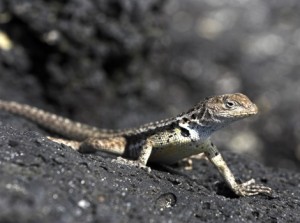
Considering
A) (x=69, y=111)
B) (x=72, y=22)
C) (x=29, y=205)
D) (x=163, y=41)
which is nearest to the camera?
(x=29, y=205)

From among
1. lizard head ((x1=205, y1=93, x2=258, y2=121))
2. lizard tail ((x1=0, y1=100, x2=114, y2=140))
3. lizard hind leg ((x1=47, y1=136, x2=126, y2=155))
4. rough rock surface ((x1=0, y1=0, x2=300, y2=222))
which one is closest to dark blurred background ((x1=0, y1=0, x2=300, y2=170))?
rough rock surface ((x1=0, y1=0, x2=300, y2=222))

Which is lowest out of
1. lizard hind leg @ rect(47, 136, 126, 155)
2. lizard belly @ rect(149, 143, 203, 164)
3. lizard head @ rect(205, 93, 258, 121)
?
lizard belly @ rect(149, 143, 203, 164)

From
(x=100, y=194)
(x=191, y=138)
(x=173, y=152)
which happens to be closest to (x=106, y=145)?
(x=173, y=152)

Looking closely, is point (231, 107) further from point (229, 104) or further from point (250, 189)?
point (250, 189)

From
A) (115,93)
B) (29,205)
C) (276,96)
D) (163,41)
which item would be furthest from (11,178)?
(276,96)

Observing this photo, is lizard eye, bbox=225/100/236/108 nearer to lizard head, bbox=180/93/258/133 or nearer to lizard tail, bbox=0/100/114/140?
lizard head, bbox=180/93/258/133

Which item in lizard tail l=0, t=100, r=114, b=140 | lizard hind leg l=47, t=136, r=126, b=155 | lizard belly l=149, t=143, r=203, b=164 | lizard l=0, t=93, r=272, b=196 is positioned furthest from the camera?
lizard tail l=0, t=100, r=114, b=140

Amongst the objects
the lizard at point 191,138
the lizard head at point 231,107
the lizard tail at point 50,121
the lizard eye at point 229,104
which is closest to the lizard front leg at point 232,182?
the lizard at point 191,138

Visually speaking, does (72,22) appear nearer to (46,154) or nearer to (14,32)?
(14,32)

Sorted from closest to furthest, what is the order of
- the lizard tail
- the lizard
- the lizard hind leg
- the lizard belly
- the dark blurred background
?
the lizard, the lizard belly, the lizard hind leg, the lizard tail, the dark blurred background
